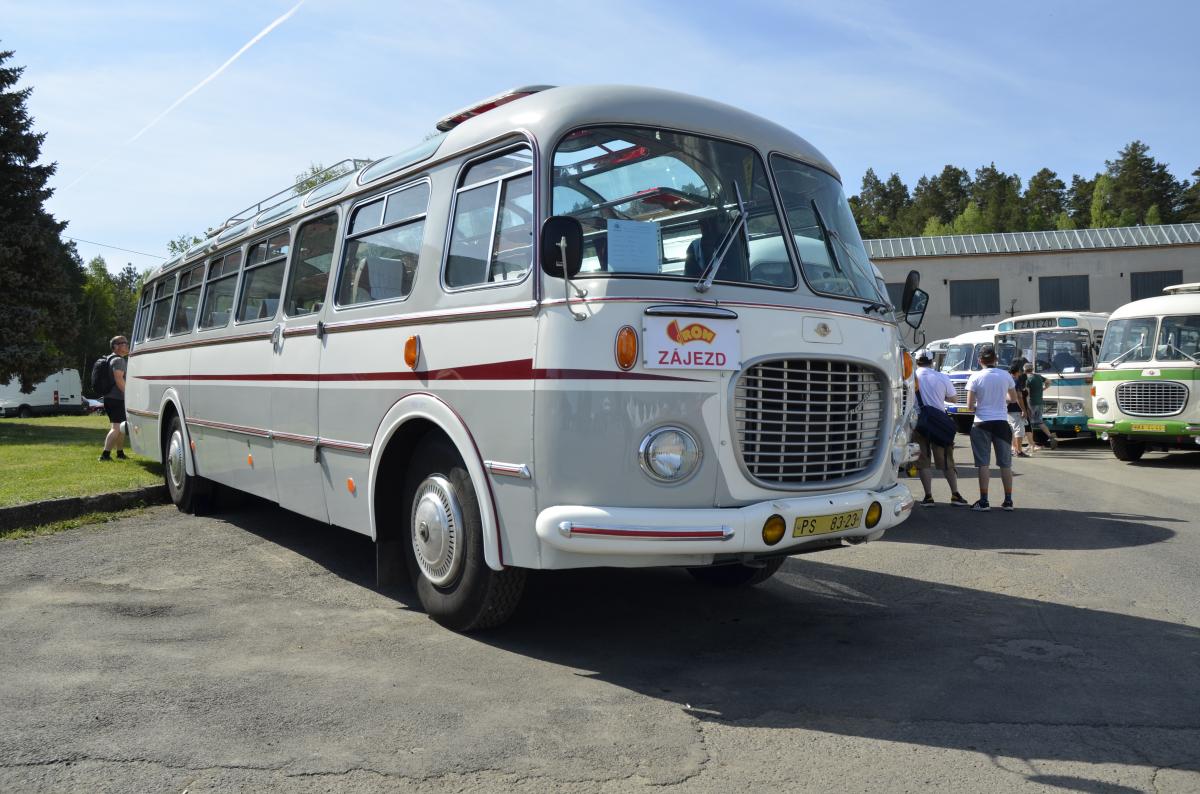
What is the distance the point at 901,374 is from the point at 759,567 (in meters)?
1.70

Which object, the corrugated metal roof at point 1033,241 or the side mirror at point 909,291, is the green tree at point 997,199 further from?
the side mirror at point 909,291

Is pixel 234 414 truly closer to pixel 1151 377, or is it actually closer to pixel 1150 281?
pixel 1151 377

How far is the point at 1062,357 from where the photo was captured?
73.0 feet

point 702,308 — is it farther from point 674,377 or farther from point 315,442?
point 315,442

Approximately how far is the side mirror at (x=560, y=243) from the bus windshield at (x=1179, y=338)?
642 inches

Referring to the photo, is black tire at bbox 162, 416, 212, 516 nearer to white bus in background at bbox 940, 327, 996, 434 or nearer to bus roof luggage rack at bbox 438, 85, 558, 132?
bus roof luggage rack at bbox 438, 85, 558, 132

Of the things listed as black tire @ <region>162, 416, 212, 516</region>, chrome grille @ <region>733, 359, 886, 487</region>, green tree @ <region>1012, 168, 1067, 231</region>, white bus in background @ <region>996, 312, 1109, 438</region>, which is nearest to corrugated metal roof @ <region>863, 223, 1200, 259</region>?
white bus in background @ <region>996, 312, 1109, 438</region>

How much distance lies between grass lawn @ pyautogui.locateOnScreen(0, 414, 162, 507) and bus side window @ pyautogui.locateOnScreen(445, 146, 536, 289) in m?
6.45

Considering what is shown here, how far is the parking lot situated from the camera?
12.5ft

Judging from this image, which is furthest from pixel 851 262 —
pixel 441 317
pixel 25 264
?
pixel 25 264

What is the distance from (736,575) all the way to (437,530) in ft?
7.82

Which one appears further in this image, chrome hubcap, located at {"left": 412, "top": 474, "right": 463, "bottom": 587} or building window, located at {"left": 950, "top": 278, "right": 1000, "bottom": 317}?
building window, located at {"left": 950, "top": 278, "right": 1000, "bottom": 317}

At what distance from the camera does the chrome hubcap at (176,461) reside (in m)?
10.4

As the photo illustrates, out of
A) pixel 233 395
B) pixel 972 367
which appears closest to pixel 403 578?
pixel 233 395
